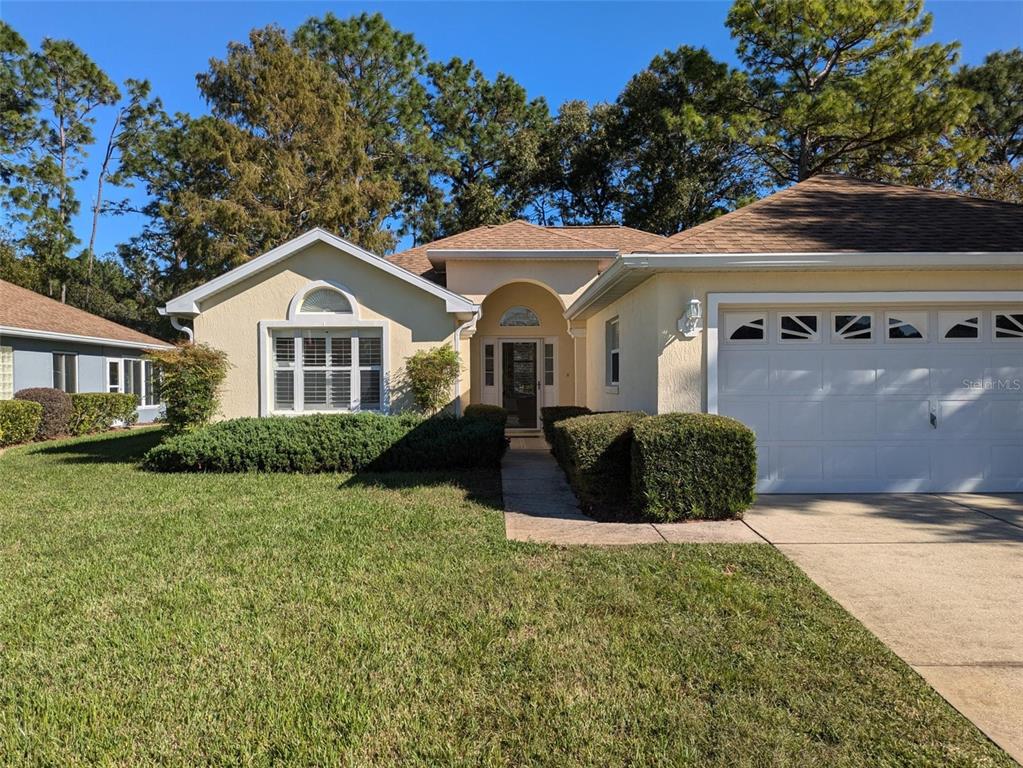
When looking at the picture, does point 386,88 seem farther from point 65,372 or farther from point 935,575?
point 935,575

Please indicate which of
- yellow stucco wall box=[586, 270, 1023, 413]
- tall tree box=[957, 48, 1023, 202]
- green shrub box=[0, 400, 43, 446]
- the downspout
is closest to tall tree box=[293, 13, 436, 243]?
green shrub box=[0, 400, 43, 446]

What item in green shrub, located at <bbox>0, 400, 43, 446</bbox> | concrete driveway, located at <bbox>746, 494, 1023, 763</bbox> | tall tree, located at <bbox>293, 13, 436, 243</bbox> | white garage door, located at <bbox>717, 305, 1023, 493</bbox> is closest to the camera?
concrete driveway, located at <bbox>746, 494, 1023, 763</bbox>

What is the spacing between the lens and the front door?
1664 cm

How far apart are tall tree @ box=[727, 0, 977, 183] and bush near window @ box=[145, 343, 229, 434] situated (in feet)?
73.0

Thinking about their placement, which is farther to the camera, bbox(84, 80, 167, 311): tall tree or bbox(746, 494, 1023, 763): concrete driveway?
bbox(84, 80, 167, 311): tall tree

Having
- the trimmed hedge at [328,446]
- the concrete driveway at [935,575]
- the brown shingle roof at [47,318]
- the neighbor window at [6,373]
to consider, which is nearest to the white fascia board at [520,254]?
the trimmed hedge at [328,446]

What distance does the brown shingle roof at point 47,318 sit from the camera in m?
16.8

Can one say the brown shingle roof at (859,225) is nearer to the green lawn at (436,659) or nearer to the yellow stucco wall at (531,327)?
the green lawn at (436,659)

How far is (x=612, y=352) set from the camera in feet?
39.0

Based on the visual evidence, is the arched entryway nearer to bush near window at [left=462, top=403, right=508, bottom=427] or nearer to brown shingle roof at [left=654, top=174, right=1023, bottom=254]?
bush near window at [left=462, top=403, right=508, bottom=427]

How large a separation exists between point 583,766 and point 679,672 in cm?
100

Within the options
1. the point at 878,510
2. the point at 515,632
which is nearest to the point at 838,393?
the point at 878,510

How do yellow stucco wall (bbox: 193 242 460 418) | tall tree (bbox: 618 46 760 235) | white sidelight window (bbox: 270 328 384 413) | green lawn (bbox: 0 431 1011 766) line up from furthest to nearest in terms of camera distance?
tall tree (bbox: 618 46 760 235), white sidelight window (bbox: 270 328 384 413), yellow stucco wall (bbox: 193 242 460 418), green lawn (bbox: 0 431 1011 766)

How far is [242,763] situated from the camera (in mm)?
2773
